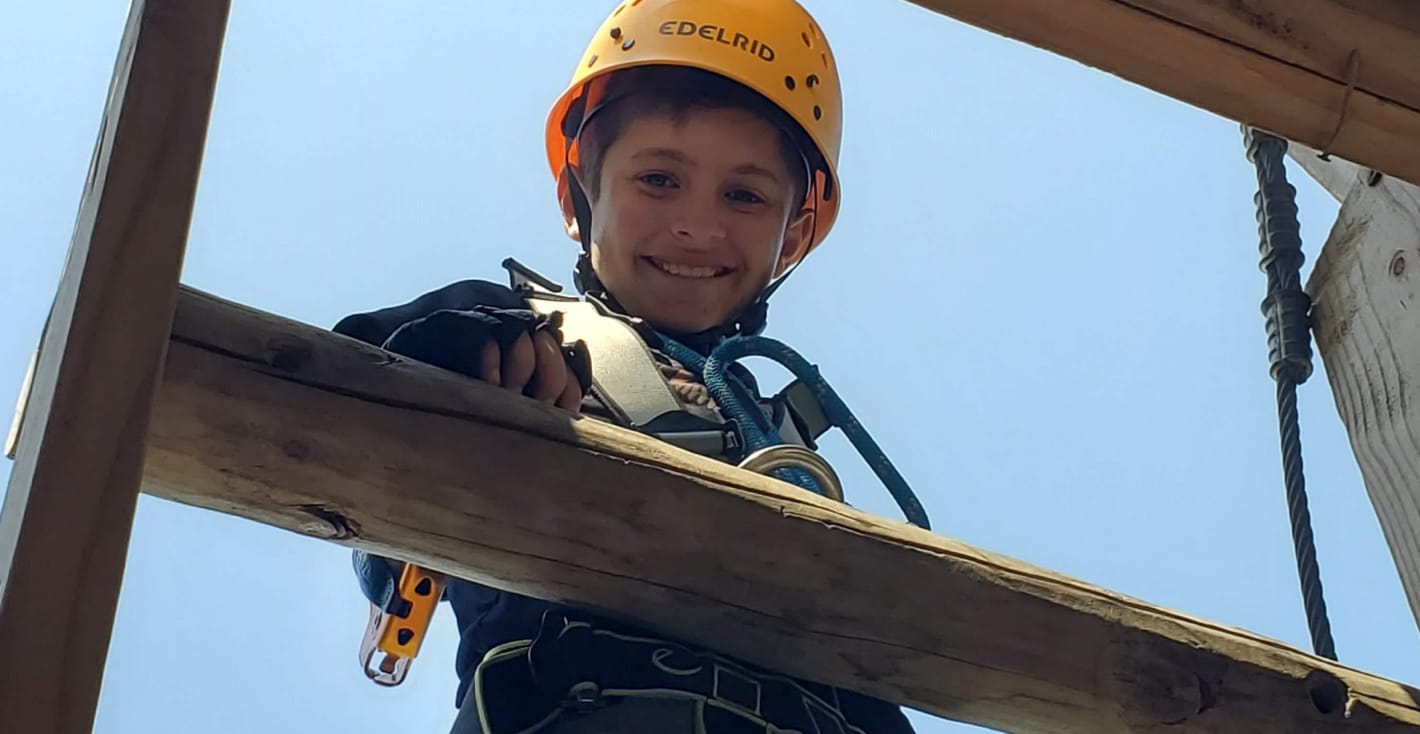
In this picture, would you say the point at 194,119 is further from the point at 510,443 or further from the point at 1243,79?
the point at 1243,79

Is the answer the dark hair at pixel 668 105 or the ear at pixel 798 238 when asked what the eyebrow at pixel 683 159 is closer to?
the dark hair at pixel 668 105

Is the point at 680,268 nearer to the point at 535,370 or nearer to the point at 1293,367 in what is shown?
the point at 1293,367

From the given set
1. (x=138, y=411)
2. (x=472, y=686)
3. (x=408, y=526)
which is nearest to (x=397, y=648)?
(x=472, y=686)

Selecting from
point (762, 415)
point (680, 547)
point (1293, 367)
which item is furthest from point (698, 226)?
point (680, 547)

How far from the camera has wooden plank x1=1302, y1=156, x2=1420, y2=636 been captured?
73.9 inches

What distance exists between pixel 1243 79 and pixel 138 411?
4.03ft

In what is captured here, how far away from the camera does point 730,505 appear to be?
148 centimetres

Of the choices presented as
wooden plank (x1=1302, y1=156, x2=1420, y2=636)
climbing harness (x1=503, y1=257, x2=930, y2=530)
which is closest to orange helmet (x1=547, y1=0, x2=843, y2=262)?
climbing harness (x1=503, y1=257, x2=930, y2=530)

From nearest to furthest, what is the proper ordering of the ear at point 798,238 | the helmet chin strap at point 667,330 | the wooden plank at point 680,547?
the wooden plank at point 680,547, the helmet chin strap at point 667,330, the ear at point 798,238

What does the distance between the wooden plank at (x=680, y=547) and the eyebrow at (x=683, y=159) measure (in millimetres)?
1079

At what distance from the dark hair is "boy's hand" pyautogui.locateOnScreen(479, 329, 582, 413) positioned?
108cm

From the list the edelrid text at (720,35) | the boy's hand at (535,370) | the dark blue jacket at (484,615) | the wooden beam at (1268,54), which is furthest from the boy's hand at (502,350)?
the edelrid text at (720,35)

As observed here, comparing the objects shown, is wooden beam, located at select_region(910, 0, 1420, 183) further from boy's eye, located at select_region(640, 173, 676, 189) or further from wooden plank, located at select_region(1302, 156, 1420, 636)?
boy's eye, located at select_region(640, 173, 676, 189)

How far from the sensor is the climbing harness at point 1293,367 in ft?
6.89
